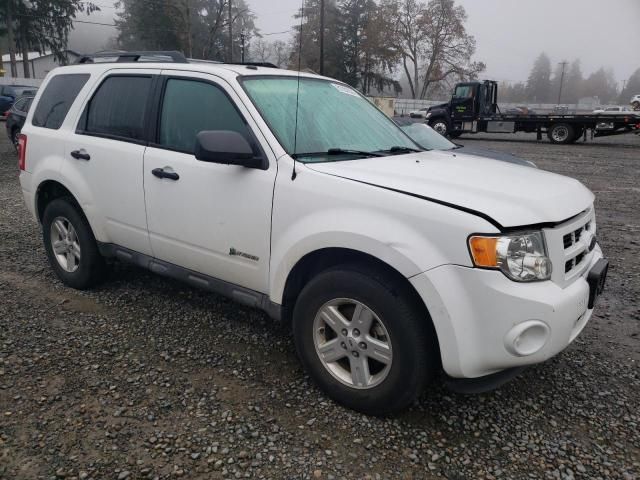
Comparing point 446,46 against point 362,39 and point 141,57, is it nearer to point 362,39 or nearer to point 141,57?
point 362,39

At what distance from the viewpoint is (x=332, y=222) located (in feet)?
8.59

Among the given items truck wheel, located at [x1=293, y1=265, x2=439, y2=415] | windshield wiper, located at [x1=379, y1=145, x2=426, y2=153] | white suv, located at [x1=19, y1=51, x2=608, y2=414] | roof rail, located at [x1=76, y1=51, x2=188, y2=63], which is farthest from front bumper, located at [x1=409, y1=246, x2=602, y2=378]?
roof rail, located at [x1=76, y1=51, x2=188, y2=63]

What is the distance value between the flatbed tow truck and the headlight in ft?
69.8

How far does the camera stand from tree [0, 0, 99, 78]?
44.2 meters

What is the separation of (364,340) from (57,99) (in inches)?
137

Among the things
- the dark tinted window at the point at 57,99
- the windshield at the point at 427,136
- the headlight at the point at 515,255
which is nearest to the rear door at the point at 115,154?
the dark tinted window at the point at 57,99

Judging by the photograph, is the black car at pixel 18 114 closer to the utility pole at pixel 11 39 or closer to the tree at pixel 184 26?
the tree at pixel 184 26

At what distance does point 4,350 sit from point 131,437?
1406 millimetres

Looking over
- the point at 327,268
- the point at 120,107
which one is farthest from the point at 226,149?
the point at 120,107

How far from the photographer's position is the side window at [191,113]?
10.5 ft

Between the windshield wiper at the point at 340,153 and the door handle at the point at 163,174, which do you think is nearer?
the windshield wiper at the point at 340,153

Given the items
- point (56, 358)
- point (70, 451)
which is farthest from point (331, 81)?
point (70, 451)

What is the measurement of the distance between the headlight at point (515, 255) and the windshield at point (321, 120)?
111 centimetres

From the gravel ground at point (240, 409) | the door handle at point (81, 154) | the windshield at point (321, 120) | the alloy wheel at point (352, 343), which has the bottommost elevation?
the gravel ground at point (240, 409)
